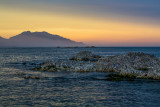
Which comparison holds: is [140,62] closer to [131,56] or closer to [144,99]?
[131,56]

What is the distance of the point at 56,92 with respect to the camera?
19.1 m

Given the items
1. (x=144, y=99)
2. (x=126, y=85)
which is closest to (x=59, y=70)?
(x=126, y=85)

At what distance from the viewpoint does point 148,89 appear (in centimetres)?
2066

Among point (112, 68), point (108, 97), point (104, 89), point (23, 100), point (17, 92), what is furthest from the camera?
point (112, 68)

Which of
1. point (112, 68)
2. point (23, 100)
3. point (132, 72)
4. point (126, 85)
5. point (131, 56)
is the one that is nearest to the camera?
point (23, 100)

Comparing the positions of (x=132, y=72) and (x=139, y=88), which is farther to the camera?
(x=132, y=72)

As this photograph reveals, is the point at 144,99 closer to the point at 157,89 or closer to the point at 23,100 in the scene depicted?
the point at 157,89

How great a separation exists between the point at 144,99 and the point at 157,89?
15.3 ft

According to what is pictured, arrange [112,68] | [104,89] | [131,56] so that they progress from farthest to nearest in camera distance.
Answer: [131,56] → [112,68] → [104,89]

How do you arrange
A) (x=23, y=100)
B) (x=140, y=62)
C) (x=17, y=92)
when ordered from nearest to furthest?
(x=23, y=100) < (x=17, y=92) < (x=140, y=62)

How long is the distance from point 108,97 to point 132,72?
12.5m

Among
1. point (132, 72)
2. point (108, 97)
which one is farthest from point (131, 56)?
point (108, 97)

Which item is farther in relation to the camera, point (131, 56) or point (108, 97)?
point (131, 56)

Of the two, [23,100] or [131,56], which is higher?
[131,56]
